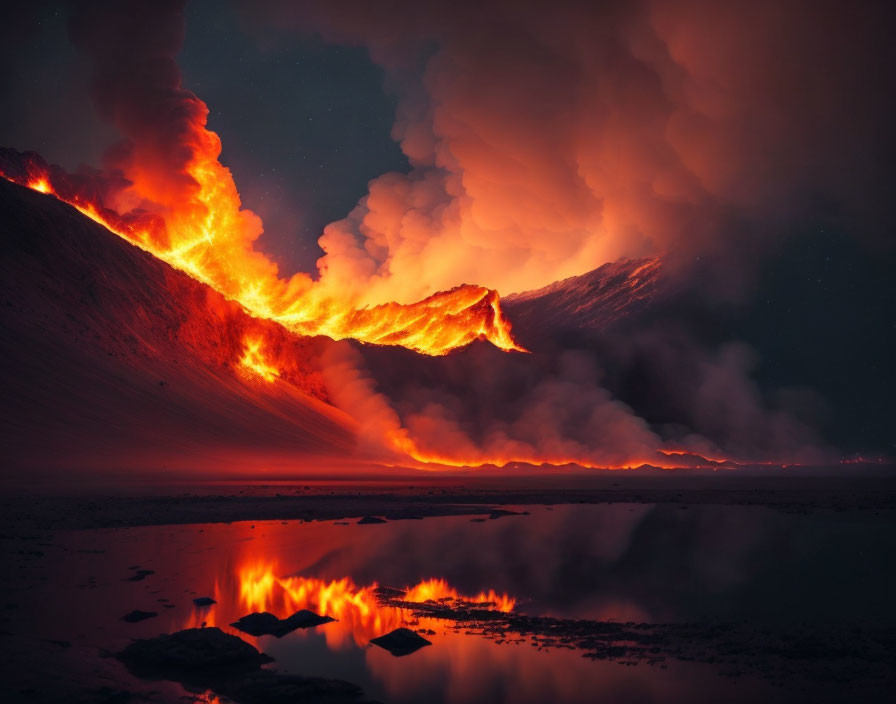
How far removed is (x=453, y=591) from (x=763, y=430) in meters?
166

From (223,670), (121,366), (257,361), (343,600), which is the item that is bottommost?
(223,670)

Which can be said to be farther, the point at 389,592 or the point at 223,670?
the point at 389,592

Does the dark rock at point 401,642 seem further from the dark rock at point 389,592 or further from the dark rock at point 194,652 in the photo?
the dark rock at point 389,592

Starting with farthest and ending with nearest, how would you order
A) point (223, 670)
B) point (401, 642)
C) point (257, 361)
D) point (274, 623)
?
point (257, 361) → point (274, 623) → point (401, 642) → point (223, 670)

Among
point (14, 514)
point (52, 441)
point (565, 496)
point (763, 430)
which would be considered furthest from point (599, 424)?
point (14, 514)

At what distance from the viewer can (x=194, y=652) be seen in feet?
48.6

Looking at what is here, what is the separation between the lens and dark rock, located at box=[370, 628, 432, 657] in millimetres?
16406

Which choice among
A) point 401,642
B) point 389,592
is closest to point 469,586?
point 389,592

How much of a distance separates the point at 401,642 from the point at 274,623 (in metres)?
3.61

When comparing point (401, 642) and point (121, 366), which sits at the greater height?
point (121, 366)

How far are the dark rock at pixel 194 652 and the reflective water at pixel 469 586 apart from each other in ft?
2.58

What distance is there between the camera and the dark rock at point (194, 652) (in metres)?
14.7

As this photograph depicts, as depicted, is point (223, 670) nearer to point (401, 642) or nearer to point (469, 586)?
point (401, 642)

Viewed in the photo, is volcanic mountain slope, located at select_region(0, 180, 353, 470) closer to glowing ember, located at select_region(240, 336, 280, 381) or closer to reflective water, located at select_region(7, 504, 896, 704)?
glowing ember, located at select_region(240, 336, 280, 381)
